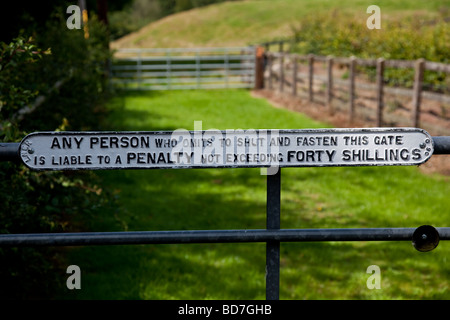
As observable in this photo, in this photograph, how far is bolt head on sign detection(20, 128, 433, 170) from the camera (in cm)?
260

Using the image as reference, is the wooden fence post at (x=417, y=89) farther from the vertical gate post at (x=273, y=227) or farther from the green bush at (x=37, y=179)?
the vertical gate post at (x=273, y=227)

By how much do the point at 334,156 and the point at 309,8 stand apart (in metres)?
58.8

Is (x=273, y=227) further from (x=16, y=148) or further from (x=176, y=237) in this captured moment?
(x=16, y=148)

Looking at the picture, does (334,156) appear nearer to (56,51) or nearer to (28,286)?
(28,286)

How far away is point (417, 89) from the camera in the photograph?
36.1 feet

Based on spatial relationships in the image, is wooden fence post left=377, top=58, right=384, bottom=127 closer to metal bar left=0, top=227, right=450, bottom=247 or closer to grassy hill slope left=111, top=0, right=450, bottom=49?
metal bar left=0, top=227, right=450, bottom=247

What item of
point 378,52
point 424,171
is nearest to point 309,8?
point 378,52

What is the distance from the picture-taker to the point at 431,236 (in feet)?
8.73

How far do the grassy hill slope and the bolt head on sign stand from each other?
46.8 m

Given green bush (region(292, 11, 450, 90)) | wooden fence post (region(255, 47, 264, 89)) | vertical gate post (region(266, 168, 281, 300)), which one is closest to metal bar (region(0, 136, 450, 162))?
vertical gate post (region(266, 168, 281, 300))

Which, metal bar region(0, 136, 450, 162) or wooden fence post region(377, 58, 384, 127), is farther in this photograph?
wooden fence post region(377, 58, 384, 127)

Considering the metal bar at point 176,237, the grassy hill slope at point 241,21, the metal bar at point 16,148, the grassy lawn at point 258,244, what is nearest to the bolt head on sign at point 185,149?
the metal bar at point 16,148

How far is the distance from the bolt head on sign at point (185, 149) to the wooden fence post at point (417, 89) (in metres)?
8.82

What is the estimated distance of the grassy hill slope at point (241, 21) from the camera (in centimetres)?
5153
